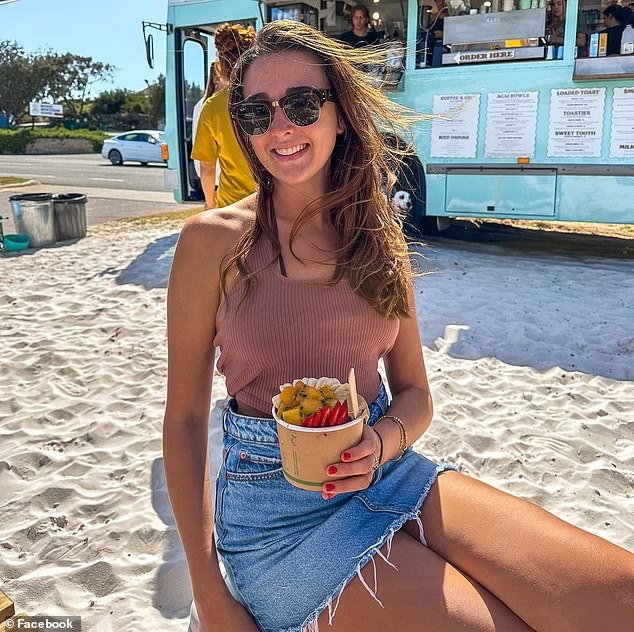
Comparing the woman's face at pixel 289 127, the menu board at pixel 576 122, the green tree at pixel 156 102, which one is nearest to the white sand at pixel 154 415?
the menu board at pixel 576 122

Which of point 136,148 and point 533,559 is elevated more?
point 136,148

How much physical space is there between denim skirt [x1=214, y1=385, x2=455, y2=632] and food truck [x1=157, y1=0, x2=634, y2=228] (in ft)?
15.4

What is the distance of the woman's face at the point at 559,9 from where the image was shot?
20.5 feet

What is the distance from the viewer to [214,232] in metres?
1.66

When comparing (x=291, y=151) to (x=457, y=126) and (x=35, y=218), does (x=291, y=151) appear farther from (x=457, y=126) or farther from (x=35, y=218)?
(x=35, y=218)

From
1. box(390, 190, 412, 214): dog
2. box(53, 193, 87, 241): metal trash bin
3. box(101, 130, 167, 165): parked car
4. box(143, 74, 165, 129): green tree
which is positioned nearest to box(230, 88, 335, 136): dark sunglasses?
box(390, 190, 412, 214): dog

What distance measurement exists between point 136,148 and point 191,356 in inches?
978

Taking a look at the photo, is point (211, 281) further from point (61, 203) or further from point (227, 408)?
point (61, 203)

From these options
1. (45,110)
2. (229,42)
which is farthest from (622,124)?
(45,110)

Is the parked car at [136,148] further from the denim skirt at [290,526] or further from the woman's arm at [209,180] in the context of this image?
the denim skirt at [290,526]

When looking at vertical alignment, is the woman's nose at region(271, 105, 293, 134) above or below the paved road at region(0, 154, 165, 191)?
above

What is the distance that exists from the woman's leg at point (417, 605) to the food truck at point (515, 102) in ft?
16.2

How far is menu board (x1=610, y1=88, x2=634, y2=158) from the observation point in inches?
237

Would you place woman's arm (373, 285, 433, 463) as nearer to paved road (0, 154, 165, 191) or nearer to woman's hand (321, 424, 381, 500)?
woman's hand (321, 424, 381, 500)
